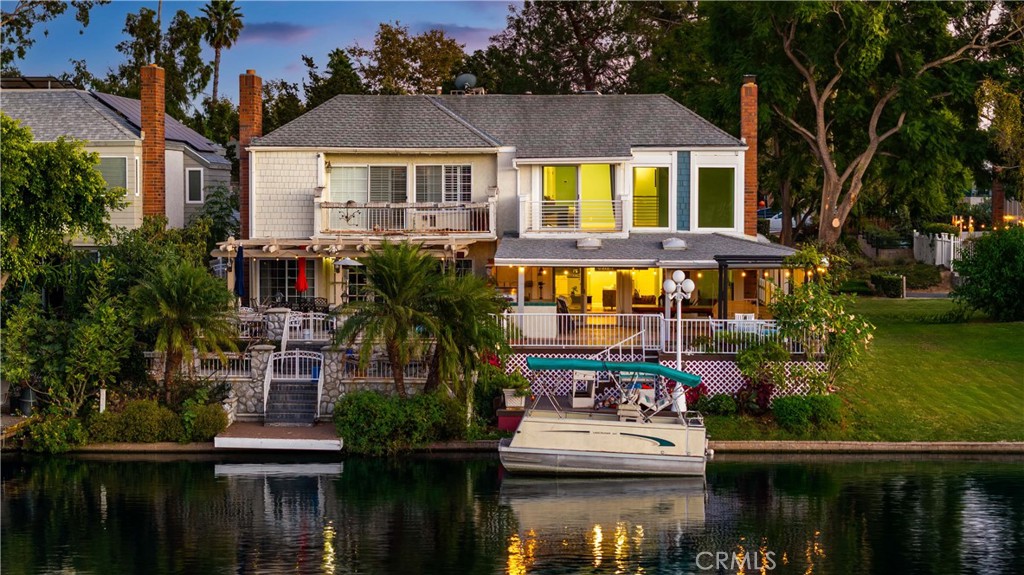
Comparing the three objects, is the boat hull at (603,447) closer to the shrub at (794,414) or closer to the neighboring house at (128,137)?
the shrub at (794,414)

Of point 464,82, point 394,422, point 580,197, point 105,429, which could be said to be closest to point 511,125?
point 580,197

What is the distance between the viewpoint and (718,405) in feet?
121

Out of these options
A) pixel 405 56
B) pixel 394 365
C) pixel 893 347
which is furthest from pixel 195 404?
pixel 405 56

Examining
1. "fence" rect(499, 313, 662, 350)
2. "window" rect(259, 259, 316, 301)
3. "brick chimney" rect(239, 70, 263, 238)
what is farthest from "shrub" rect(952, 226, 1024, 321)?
"brick chimney" rect(239, 70, 263, 238)

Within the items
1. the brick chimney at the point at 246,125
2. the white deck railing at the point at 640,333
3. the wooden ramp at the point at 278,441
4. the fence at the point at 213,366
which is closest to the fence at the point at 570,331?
the white deck railing at the point at 640,333

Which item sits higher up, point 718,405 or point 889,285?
point 889,285

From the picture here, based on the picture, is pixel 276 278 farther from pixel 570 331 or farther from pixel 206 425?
pixel 570 331

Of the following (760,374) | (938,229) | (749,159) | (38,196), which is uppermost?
(749,159)

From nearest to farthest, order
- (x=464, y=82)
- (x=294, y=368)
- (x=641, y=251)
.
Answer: (x=294, y=368) → (x=641, y=251) → (x=464, y=82)

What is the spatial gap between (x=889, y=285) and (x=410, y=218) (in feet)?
75.6

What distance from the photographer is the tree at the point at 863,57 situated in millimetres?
52969

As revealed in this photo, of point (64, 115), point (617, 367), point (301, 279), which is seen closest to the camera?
point (617, 367)

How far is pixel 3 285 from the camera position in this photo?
3834 centimetres

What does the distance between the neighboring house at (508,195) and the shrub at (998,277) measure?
7642 millimetres
